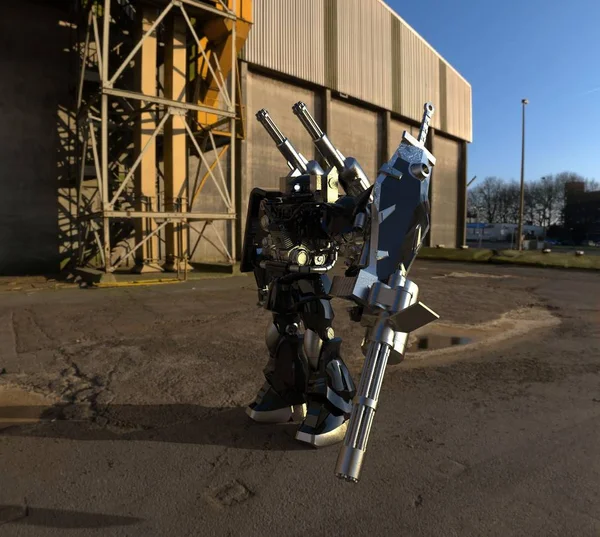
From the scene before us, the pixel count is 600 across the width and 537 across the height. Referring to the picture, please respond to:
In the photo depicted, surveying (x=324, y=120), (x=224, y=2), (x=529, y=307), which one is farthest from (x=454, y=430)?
(x=324, y=120)

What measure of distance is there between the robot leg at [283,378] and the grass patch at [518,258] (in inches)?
690

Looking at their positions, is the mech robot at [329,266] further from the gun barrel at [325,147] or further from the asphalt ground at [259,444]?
the asphalt ground at [259,444]

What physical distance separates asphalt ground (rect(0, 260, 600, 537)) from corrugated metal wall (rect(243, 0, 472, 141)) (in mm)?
15605

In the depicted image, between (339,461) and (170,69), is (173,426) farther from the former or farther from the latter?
(170,69)

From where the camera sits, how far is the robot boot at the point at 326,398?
3068 mm

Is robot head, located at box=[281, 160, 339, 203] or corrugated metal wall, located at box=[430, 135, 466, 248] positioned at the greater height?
corrugated metal wall, located at box=[430, 135, 466, 248]

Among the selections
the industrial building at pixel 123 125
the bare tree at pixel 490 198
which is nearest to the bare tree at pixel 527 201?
the bare tree at pixel 490 198

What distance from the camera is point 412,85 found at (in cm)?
2684

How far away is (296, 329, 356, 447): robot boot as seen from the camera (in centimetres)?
307

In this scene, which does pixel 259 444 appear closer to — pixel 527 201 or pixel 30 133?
pixel 30 133

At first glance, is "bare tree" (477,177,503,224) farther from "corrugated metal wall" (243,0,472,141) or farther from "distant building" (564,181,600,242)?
"corrugated metal wall" (243,0,472,141)

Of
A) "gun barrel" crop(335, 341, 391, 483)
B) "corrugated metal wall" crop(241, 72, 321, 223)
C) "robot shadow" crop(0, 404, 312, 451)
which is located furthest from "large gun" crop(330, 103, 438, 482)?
"corrugated metal wall" crop(241, 72, 321, 223)

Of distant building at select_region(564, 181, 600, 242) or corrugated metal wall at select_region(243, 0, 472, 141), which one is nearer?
corrugated metal wall at select_region(243, 0, 472, 141)

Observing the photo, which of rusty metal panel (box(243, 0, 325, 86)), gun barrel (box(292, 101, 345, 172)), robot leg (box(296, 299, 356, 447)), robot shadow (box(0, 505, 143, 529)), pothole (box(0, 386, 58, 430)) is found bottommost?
pothole (box(0, 386, 58, 430))
